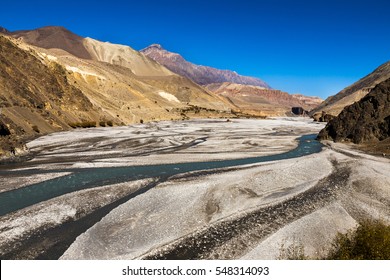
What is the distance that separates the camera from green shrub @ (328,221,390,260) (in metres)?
12.3

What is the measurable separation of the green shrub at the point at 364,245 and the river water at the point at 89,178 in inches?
600

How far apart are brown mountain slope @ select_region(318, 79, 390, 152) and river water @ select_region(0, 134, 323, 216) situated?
717 inches

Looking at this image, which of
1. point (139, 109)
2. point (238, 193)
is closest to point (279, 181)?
point (238, 193)

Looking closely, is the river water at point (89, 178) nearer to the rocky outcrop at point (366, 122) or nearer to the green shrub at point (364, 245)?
the green shrub at point (364, 245)

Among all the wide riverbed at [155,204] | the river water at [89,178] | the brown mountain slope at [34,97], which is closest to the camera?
the wide riverbed at [155,204]

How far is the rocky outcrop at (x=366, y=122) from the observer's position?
152 ft

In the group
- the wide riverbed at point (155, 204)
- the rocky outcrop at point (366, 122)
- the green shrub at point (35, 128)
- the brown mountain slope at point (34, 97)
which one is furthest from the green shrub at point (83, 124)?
the rocky outcrop at point (366, 122)

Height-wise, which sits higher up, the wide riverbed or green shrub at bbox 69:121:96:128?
green shrub at bbox 69:121:96:128

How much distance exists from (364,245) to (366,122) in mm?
42405

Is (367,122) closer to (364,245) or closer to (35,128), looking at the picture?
(364,245)

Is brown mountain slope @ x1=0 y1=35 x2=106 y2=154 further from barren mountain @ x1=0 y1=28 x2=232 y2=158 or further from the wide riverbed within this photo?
the wide riverbed

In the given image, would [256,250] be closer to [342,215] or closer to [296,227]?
[296,227]


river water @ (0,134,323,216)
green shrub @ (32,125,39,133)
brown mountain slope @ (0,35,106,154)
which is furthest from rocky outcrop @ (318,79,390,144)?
green shrub @ (32,125,39,133)

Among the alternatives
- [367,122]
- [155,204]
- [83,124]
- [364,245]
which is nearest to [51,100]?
[83,124]
